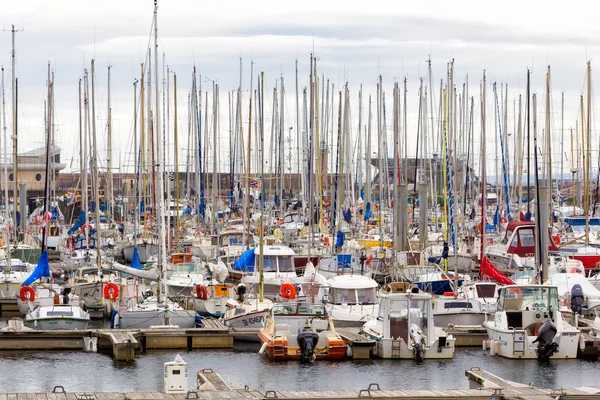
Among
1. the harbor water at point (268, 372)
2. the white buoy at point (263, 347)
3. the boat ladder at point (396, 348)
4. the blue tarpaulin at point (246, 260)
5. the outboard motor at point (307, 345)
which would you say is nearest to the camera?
the harbor water at point (268, 372)

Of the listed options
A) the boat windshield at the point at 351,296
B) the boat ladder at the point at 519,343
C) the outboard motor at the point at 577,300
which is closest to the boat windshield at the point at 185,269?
the boat windshield at the point at 351,296

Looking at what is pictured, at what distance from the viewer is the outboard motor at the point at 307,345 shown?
34969 millimetres

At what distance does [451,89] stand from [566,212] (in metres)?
29.1

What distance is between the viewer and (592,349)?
1427 inches

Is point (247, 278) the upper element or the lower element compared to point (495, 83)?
lower

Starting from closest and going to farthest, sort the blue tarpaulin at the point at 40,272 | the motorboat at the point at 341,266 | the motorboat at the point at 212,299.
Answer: the blue tarpaulin at the point at 40,272 < the motorboat at the point at 212,299 < the motorboat at the point at 341,266

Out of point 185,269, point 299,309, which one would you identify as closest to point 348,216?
point 185,269

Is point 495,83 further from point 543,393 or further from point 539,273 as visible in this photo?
point 543,393

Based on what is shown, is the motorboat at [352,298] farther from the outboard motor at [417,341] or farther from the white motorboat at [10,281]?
the white motorboat at [10,281]

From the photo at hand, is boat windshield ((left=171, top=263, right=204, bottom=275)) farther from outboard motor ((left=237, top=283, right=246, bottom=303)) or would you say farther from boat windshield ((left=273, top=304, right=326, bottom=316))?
boat windshield ((left=273, top=304, right=326, bottom=316))

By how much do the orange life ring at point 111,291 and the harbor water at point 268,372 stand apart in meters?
8.60

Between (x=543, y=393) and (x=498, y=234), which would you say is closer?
(x=543, y=393)

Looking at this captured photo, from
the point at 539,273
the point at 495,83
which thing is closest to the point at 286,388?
the point at 539,273

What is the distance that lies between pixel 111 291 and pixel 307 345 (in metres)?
13.2
